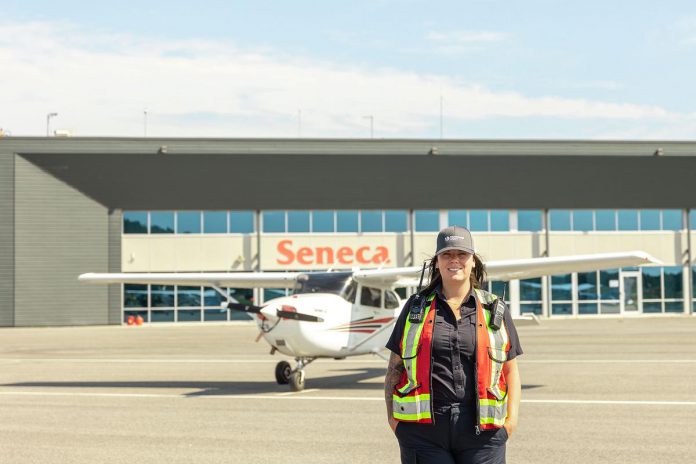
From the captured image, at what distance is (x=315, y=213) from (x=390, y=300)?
28992 millimetres

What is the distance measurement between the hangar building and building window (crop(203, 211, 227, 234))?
0.26 ft

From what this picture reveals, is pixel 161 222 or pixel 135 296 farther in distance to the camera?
pixel 161 222

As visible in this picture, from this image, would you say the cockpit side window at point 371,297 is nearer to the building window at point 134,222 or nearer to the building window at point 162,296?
the building window at point 162,296

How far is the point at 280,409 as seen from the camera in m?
13.7

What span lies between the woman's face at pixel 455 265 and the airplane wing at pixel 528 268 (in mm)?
12009

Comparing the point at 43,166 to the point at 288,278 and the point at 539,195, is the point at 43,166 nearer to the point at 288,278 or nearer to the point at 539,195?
the point at 539,195

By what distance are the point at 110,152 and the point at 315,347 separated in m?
31.2

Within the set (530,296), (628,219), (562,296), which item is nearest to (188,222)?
(530,296)

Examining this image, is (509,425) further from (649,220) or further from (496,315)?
(649,220)

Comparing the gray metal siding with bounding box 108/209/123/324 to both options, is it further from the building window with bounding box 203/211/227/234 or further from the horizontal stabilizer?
the horizontal stabilizer

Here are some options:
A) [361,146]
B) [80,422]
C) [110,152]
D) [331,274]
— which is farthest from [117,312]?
[80,422]

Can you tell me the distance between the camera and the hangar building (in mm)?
44969

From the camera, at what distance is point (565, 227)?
49281 mm

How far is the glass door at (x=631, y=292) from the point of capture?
49.7m
